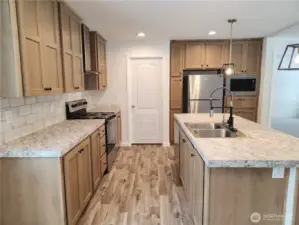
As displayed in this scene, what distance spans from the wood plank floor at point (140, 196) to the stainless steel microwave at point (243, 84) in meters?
2.17

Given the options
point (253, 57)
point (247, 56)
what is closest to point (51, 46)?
point (247, 56)

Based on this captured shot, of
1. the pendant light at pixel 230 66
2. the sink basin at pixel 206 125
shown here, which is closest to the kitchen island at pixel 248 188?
the sink basin at pixel 206 125

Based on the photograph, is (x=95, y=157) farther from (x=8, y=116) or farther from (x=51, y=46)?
(x=51, y=46)

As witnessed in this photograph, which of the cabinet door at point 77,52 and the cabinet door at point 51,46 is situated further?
the cabinet door at point 77,52

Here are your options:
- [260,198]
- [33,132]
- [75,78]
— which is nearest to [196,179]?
[260,198]

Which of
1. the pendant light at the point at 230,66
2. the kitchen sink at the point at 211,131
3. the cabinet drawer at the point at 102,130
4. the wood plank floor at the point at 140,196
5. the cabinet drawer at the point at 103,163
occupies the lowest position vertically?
the wood plank floor at the point at 140,196

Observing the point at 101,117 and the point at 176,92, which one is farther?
the point at 176,92

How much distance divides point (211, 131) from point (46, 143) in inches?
74.2

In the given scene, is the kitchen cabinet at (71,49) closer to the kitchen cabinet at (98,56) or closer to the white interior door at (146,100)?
the kitchen cabinet at (98,56)

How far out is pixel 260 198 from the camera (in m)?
1.56

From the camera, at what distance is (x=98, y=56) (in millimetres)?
3967

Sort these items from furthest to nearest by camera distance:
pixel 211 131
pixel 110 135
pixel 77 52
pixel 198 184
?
pixel 110 135 < pixel 77 52 < pixel 211 131 < pixel 198 184

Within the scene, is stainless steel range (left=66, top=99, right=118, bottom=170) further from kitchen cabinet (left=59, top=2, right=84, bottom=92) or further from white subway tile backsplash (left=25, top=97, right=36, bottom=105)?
white subway tile backsplash (left=25, top=97, right=36, bottom=105)

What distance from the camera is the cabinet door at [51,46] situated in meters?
2.11
